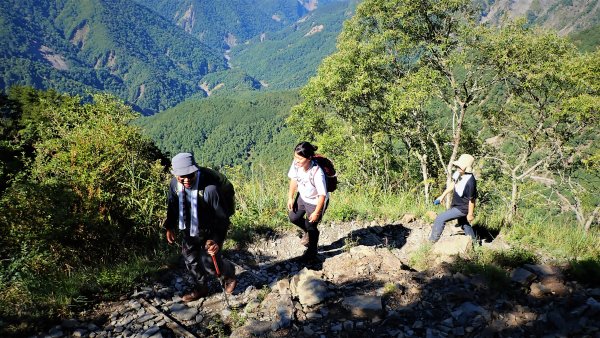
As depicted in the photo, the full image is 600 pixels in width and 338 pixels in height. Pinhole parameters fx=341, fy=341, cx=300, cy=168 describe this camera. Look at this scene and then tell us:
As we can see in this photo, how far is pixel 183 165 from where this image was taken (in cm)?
355

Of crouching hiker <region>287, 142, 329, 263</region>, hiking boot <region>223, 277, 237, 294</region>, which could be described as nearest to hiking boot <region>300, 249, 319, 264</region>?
crouching hiker <region>287, 142, 329, 263</region>

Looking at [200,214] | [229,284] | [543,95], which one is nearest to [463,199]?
[229,284]

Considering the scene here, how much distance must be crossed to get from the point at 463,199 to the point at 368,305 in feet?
8.41

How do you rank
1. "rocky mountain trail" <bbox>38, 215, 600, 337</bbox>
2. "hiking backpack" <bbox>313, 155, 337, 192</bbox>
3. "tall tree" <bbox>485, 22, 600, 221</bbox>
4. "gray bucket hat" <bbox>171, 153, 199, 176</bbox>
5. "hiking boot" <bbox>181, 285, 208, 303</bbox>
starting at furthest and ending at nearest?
"tall tree" <bbox>485, 22, 600, 221</bbox>, "hiking backpack" <bbox>313, 155, 337, 192</bbox>, "hiking boot" <bbox>181, 285, 208, 303</bbox>, "gray bucket hat" <bbox>171, 153, 199, 176</bbox>, "rocky mountain trail" <bbox>38, 215, 600, 337</bbox>

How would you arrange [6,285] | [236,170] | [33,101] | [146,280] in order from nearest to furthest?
[6,285]
[146,280]
[236,170]
[33,101]

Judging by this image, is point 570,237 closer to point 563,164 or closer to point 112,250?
point 112,250

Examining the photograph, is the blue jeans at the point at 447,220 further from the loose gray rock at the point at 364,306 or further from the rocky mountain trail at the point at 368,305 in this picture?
the loose gray rock at the point at 364,306

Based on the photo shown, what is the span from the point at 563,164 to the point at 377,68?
897cm

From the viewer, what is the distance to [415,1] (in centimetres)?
1345

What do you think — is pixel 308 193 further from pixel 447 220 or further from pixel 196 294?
pixel 447 220

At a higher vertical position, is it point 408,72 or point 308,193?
point 408,72

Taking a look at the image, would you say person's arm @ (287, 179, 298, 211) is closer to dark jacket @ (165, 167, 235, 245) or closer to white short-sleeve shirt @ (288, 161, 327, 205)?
white short-sleeve shirt @ (288, 161, 327, 205)

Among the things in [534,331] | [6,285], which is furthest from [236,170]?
[534,331]

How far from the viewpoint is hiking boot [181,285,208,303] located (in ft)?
13.1
